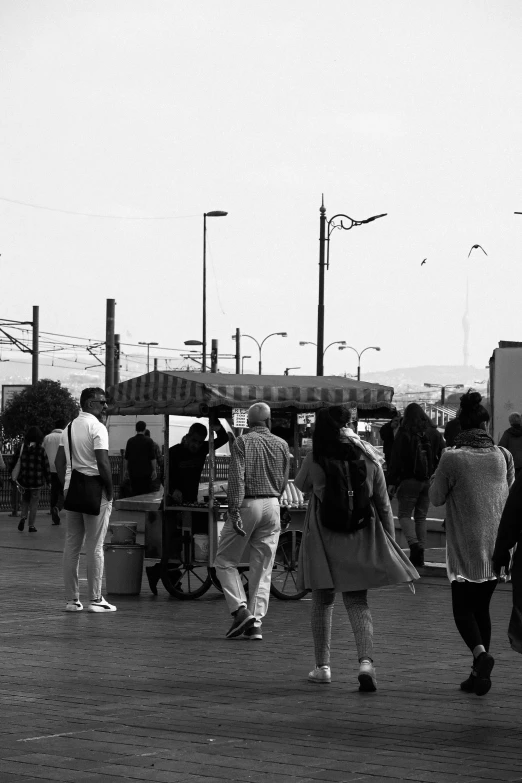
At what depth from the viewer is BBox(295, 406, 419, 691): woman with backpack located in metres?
7.96

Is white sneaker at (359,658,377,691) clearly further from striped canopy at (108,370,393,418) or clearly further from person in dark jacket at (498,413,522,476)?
person in dark jacket at (498,413,522,476)

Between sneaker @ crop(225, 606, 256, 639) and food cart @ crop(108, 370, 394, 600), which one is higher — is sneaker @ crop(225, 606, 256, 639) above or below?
below

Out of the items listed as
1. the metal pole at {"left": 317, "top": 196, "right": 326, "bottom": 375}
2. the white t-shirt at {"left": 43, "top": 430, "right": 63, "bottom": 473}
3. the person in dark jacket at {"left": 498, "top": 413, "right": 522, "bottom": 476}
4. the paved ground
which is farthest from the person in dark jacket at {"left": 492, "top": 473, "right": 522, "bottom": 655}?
the metal pole at {"left": 317, "top": 196, "right": 326, "bottom": 375}

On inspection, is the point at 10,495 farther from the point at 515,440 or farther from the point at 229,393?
the point at 229,393

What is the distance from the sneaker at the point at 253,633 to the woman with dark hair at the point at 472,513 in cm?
239

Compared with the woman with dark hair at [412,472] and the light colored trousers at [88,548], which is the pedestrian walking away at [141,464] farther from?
the light colored trousers at [88,548]

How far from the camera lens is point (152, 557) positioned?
13.3 m

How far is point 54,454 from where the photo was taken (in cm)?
2269

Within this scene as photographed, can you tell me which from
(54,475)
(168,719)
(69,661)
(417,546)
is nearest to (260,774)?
(168,719)

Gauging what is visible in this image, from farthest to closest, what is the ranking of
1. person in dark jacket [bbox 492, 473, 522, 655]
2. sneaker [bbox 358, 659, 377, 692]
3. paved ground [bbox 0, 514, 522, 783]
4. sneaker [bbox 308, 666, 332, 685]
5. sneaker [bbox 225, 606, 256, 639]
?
sneaker [bbox 225, 606, 256, 639]
sneaker [bbox 308, 666, 332, 685]
sneaker [bbox 358, 659, 377, 692]
person in dark jacket [bbox 492, 473, 522, 655]
paved ground [bbox 0, 514, 522, 783]

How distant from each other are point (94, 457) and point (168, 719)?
5.31 metres

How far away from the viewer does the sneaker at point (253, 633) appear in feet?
33.3

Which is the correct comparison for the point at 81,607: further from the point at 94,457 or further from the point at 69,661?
the point at 69,661

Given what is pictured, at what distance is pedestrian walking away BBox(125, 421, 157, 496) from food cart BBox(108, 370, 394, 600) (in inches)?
172
